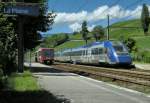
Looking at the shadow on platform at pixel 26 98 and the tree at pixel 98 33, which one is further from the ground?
the tree at pixel 98 33

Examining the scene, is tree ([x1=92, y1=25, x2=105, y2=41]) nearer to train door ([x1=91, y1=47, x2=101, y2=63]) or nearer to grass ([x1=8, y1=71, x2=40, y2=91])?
train door ([x1=91, y1=47, x2=101, y2=63])

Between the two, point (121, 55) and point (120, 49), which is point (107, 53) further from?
point (121, 55)

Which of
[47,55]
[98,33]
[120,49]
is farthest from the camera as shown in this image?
[98,33]

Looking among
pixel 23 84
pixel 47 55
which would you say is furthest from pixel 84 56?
pixel 23 84

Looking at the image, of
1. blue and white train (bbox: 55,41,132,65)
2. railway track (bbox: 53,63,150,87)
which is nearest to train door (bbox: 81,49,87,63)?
blue and white train (bbox: 55,41,132,65)

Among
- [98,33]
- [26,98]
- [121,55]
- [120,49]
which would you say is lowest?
[26,98]

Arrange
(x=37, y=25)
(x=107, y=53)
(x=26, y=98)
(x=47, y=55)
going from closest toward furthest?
(x=26, y=98) → (x=37, y=25) → (x=107, y=53) → (x=47, y=55)

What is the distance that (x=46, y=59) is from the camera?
3051 inches

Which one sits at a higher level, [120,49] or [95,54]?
[120,49]

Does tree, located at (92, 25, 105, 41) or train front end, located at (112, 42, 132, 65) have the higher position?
tree, located at (92, 25, 105, 41)

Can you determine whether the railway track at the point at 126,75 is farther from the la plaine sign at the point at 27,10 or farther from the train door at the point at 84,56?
the train door at the point at 84,56

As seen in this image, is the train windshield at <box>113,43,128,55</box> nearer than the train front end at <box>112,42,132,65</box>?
No

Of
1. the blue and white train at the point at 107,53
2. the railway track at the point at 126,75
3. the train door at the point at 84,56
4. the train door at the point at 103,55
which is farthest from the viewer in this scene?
the train door at the point at 84,56

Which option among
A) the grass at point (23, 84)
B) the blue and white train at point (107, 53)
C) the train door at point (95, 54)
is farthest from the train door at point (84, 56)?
the grass at point (23, 84)
